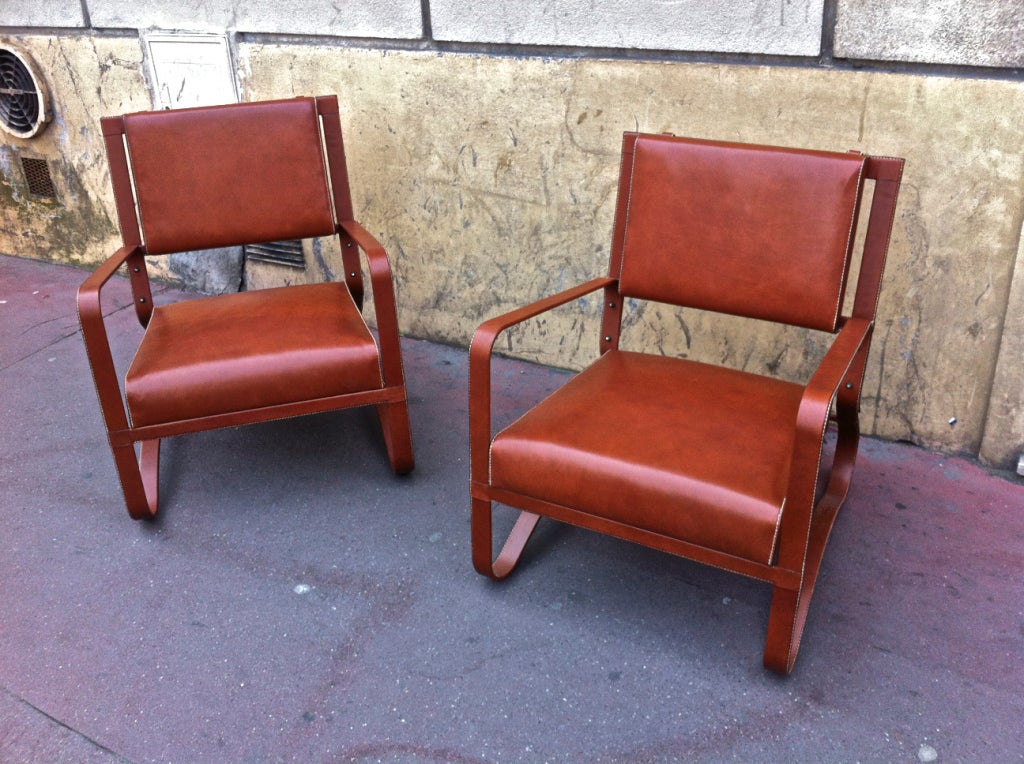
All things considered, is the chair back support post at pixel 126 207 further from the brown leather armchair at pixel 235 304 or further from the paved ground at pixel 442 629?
the paved ground at pixel 442 629

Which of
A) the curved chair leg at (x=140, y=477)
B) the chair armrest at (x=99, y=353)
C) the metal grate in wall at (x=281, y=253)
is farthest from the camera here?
the metal grate in wall at (x=281, y=253)

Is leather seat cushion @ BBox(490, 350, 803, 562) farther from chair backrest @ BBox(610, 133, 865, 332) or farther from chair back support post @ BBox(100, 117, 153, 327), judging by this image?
chair back support post @ BBox(100, 117, 153, 327)

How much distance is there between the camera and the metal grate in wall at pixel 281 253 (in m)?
3.88

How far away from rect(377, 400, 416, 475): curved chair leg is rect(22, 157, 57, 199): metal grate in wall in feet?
9.78

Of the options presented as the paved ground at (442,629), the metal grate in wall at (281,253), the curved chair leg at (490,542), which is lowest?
the paved ground at (442,629)

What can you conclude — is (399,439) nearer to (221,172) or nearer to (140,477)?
(140,477)

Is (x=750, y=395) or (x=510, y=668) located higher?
(x=750, y=395)

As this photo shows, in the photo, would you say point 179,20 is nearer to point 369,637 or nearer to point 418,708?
point 369,637

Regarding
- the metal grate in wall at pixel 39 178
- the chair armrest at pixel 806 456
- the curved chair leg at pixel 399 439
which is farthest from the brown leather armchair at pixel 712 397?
the metal grate in wall at pixel 39 178

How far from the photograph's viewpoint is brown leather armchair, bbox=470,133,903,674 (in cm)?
178

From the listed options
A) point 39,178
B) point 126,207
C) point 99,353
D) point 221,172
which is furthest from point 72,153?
point 99,353

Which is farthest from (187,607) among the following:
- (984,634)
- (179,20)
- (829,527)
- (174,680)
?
(179,20)

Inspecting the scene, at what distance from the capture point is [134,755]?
180cm

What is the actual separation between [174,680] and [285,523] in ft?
2.10
